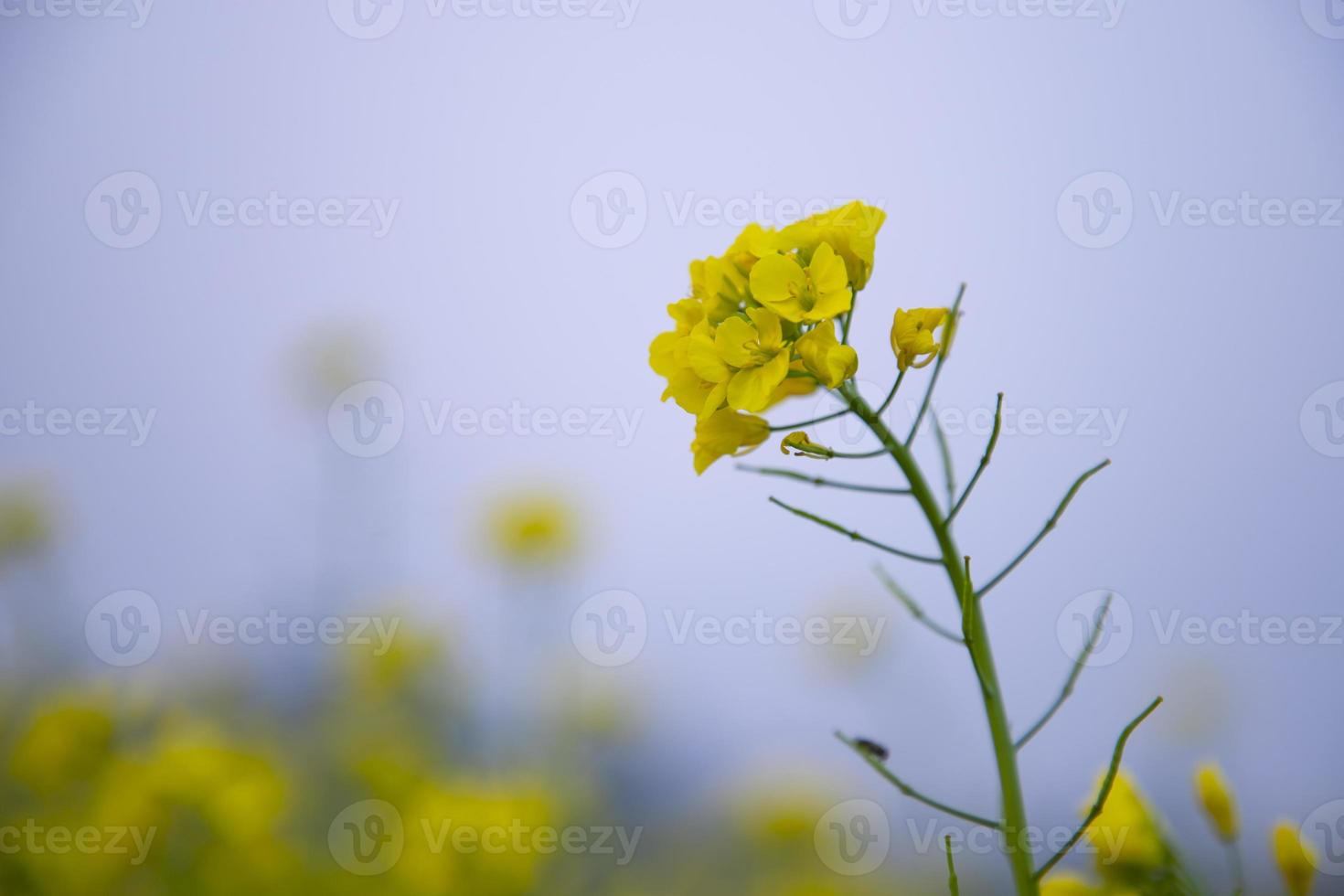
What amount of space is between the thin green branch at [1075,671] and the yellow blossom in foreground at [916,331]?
0.74ft

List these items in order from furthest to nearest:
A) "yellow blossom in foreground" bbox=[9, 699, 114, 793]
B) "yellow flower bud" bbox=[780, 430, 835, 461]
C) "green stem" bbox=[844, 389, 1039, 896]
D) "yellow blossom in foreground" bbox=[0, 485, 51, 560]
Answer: "yellow blossom in foreground" bbox=[0, 485, 51, 560]
"yellow blossom in foreground" bbox=[9, 699, 114, 793]
"yellow flower bud" bbox=[780, 430, 835, 461]
"green stem" bbox=[844, 389, 1039, 896]

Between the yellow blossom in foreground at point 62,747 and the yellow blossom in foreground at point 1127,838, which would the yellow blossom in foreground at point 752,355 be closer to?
the yellow blossom in foreground at point 1127,838

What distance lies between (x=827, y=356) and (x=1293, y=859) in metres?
0.53

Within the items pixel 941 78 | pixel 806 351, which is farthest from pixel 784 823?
pixel 941 78

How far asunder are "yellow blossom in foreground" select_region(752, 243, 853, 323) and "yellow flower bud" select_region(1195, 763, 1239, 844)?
51 cm

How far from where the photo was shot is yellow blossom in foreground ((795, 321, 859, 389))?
60 cm

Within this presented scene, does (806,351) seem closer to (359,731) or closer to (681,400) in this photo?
(681,400)

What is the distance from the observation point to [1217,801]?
698 mm

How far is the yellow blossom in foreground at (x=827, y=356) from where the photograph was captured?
60cm

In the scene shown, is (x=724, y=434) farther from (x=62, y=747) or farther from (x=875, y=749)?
(x=62, y=747)

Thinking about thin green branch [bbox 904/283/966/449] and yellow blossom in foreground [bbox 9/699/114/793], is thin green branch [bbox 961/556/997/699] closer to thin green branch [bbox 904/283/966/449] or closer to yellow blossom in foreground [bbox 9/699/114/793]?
thin green branch [bbox 904/283/966/449]

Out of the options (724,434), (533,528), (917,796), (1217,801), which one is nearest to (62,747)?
(533,528)

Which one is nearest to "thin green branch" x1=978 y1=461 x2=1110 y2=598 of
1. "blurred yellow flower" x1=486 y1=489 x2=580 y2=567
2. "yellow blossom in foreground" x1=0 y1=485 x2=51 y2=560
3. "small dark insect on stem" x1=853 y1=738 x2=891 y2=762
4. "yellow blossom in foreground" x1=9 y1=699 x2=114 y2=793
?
"small dark insect on stem" x1=853 y1=738 x2=891 y2=762

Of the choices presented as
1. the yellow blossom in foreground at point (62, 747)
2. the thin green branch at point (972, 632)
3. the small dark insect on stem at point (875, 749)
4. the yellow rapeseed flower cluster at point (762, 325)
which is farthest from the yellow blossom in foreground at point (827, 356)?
the yellow blossom in foreground at point (62, 747)
